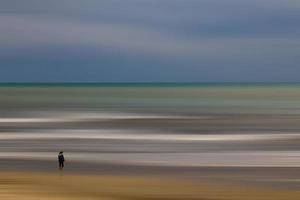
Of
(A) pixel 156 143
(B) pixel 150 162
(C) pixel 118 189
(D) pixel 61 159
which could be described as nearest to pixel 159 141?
(A) pixel 156 143

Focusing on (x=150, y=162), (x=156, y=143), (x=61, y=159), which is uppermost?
(x=156, y=143)

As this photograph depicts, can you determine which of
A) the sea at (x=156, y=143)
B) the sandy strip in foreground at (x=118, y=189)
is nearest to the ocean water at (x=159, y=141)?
the sea at (x=156, y=143)

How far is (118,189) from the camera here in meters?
22.2

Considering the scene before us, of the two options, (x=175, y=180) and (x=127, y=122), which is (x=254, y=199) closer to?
(x=175, y=180)

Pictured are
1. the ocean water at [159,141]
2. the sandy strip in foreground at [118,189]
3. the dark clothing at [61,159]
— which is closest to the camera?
the sandy strip in foreground at [118,189]

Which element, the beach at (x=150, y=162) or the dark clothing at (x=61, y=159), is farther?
the dark clothing at (x=61, y=159)

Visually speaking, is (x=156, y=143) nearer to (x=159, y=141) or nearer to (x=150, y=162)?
(x=159, y=141)

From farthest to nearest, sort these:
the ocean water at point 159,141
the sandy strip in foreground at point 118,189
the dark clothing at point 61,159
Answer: the ocean water at point 159,141, the dark clothing at point 61,159, the sandy strip in foreground at point 118,189

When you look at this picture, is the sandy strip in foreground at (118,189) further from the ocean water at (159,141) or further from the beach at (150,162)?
the ocean water at (159,141)

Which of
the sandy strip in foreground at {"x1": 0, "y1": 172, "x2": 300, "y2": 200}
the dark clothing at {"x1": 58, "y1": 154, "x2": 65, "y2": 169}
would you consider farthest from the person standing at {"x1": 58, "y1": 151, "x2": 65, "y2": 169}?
the sandy strip in foreground at {"x1": 0, "y1": 172, "x2": 300, "y2": 200}

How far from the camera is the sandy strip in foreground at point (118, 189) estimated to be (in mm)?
20716

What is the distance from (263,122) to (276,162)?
26.7m

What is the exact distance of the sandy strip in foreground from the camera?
20716 millimetres

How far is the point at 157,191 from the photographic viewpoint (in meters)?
21.9
